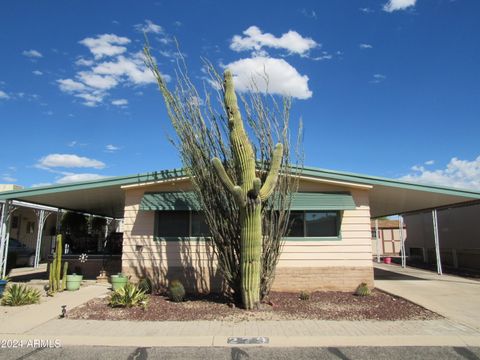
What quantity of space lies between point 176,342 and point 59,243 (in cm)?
583

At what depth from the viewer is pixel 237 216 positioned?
8.56m

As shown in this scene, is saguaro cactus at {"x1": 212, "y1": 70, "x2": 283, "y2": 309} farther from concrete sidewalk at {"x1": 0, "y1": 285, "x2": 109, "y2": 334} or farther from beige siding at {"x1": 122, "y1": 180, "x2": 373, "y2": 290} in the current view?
concrete sidewalk at {"x1": 0, "y1": 285, "x2": 109, "y2": 334}

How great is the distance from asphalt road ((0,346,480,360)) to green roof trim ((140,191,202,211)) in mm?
5166

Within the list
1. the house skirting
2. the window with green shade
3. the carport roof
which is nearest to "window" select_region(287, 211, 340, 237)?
the house skirting

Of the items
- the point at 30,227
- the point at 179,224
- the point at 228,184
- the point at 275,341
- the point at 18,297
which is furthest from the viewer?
the point at 30,227

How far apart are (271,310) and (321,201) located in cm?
365

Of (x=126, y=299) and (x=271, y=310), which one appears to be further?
(x=126, y=299)

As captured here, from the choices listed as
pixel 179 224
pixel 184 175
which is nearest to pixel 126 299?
pixel 179 224

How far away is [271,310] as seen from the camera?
8.05m

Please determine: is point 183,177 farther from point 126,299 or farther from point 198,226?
point 126,299

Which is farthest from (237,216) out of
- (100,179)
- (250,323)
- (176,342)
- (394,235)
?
(394,235)

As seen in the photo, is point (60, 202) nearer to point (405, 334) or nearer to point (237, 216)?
point (237, 216)

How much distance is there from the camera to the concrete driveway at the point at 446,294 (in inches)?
310

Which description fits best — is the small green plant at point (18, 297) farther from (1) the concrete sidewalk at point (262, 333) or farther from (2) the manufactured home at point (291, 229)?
(2) the manufactured home at point (291, 229)
